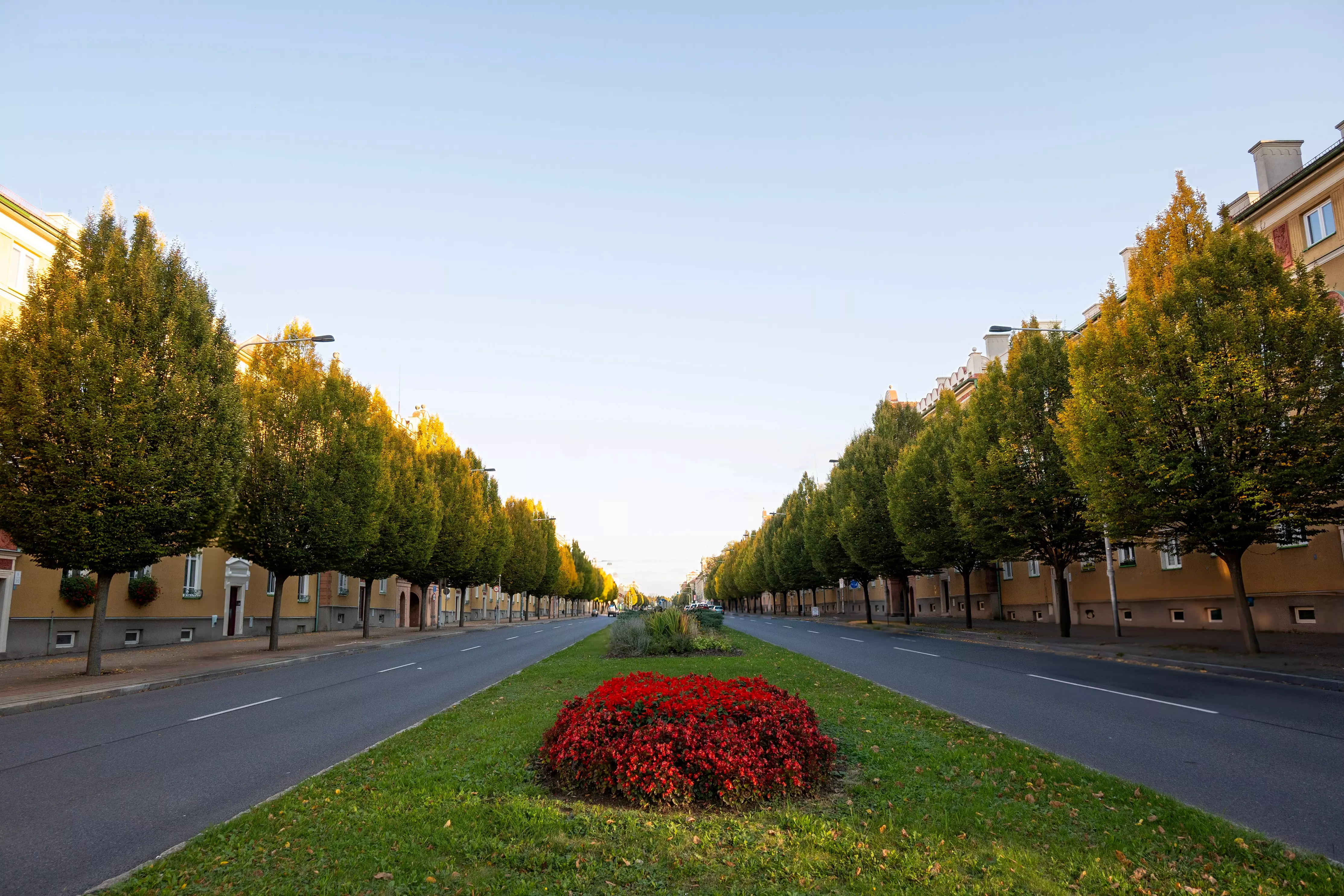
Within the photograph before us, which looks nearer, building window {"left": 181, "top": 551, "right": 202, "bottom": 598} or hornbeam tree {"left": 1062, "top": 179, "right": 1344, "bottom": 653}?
hornbeam tree {"left": 1062, "top": 179, "right": 1344, "bottom": 653}

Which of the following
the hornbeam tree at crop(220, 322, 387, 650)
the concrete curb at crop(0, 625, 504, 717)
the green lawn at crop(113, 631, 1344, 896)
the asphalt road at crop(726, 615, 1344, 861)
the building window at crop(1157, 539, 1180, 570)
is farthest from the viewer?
the building window at crop(1157, 539, 1180, 570)

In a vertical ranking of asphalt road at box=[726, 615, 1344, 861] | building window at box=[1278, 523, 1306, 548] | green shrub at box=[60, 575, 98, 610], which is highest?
building window at box=[1278, 523, 1306, 548]

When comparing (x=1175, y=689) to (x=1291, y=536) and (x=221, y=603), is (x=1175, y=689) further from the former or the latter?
(x=221, y=603)

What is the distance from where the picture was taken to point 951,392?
4088 cm

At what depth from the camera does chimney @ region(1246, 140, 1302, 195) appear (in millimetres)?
25750

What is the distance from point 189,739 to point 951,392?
1495 inches

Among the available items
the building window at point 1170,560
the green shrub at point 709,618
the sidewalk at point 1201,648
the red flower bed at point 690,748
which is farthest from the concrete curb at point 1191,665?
the red flower bed at point 690,748

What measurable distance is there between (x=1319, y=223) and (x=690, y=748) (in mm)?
26270

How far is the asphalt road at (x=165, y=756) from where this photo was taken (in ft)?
18.2

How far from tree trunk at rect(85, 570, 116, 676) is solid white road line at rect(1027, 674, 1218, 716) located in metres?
20.9

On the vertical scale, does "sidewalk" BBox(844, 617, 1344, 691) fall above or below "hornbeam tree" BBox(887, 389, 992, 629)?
below

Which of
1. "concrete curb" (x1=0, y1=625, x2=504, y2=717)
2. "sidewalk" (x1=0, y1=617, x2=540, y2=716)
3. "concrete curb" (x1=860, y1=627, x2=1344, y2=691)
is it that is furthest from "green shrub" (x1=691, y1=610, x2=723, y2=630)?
"sidewalk" (x1=0, y1=617, x2=540, y2=716)

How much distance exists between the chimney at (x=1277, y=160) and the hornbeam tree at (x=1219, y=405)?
7.26m

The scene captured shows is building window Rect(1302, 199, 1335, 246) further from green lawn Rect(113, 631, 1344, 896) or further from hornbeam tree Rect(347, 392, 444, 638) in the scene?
hornbeam tree Rect(347, 392, 444, 638)
